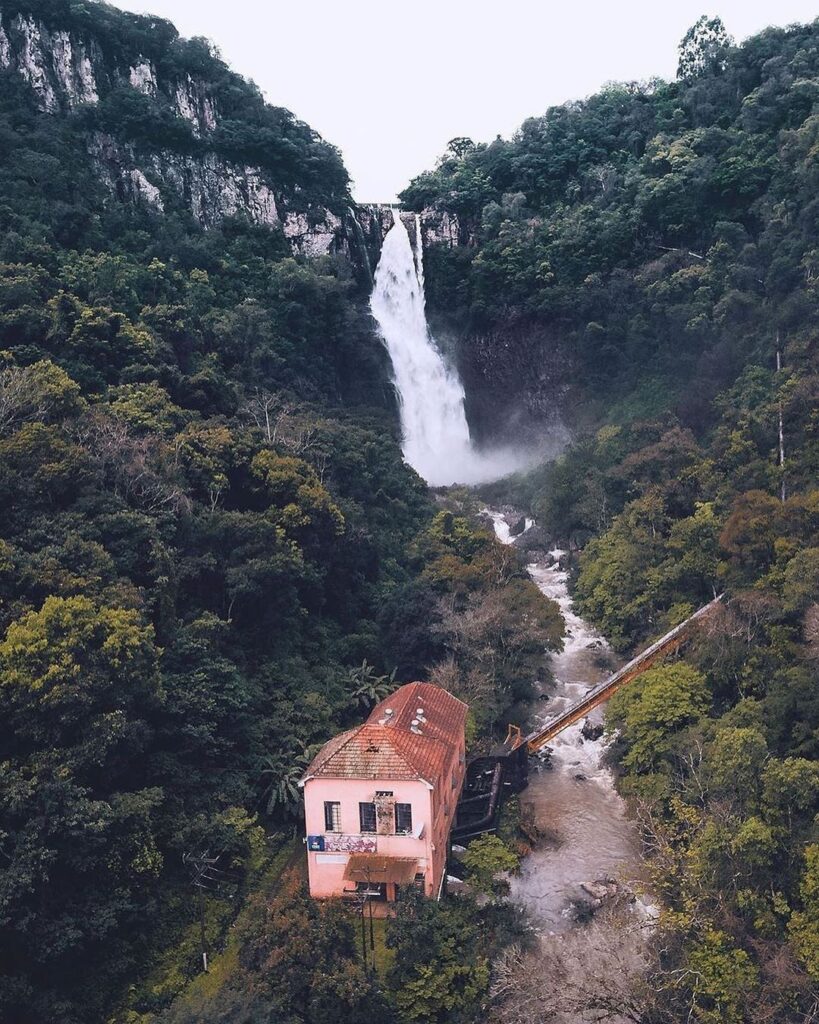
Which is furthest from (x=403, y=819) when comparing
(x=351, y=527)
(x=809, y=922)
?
(x=351, y=527)

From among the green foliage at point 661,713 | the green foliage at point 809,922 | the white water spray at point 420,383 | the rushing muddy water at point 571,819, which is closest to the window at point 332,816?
the rushing muddy water at point 571,819

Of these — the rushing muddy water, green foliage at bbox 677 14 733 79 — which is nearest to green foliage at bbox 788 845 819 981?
the rushing muddy water

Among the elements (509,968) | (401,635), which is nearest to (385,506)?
(401,635)

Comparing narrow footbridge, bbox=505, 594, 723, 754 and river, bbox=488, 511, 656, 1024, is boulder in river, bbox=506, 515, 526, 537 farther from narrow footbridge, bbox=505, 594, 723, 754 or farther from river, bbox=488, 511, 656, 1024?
narrow footbridge, bbox=505, 594, 723, 754

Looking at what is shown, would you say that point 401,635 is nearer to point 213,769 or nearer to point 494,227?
point 213,769

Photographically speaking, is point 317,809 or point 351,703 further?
point 351,703

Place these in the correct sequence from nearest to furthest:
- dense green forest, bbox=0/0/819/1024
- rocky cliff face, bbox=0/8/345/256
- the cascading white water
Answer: dense green forest, bbox=0/0/819/1024, rocky cliff face, bbox=0/8/345/256, the cascading white water
